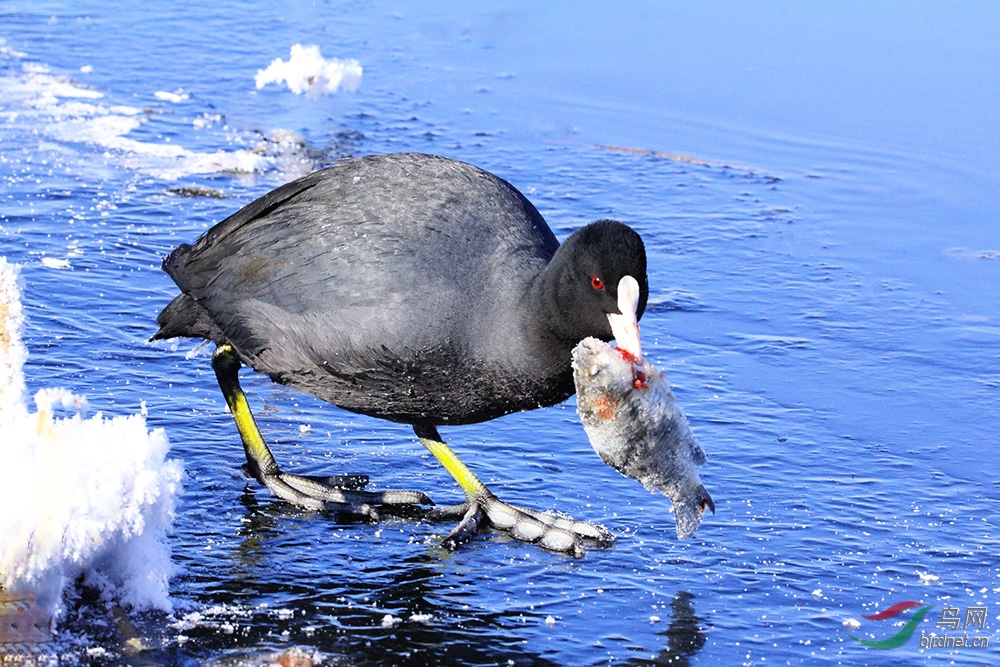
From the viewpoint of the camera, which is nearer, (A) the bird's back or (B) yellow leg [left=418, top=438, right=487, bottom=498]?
(A) the bird's back

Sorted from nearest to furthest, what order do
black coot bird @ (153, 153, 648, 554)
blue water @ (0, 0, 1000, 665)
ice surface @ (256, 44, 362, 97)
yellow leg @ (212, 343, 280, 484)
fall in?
blue water @ (0, 0, 1000, 665)
black coot bird @ (153, 153, 648, 554)
yellow leg @ (212, 343, 280, 484)
ice surface @ (256, 44, 362, 97)

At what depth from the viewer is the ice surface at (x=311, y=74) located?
32.0ft

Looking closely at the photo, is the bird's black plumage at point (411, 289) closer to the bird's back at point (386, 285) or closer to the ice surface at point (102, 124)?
the bird's back at point (386, 285)

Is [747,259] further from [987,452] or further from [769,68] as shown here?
[769,68]

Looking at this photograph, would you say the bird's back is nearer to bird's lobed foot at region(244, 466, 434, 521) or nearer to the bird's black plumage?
the bird's black plumage

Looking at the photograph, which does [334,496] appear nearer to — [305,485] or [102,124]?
[305,485]

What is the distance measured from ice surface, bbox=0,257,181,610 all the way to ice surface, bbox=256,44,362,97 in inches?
250

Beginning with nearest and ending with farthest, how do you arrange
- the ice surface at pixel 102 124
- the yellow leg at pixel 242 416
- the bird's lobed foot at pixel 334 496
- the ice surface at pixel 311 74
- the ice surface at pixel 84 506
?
the ice surface at pixel 84 506 → the bird's lobed foot at pixel 334 496 → the yellow leg at pixel 242 416 → the ice surface at pixel 102 124 → the ice surface at pixel 311 74

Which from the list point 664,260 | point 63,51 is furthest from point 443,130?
point 63,51

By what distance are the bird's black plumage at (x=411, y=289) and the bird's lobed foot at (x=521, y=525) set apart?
30cm

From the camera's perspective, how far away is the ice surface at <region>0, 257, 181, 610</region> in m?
3.37

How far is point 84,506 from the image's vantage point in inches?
137

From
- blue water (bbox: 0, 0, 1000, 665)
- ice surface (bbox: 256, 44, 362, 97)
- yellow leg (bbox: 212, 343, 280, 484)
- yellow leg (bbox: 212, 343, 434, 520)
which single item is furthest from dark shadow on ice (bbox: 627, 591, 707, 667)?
ice surface (bbox: 256, 44, 362, 97)

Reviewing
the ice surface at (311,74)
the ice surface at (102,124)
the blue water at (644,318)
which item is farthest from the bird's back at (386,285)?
the ice surface at (311,74)
